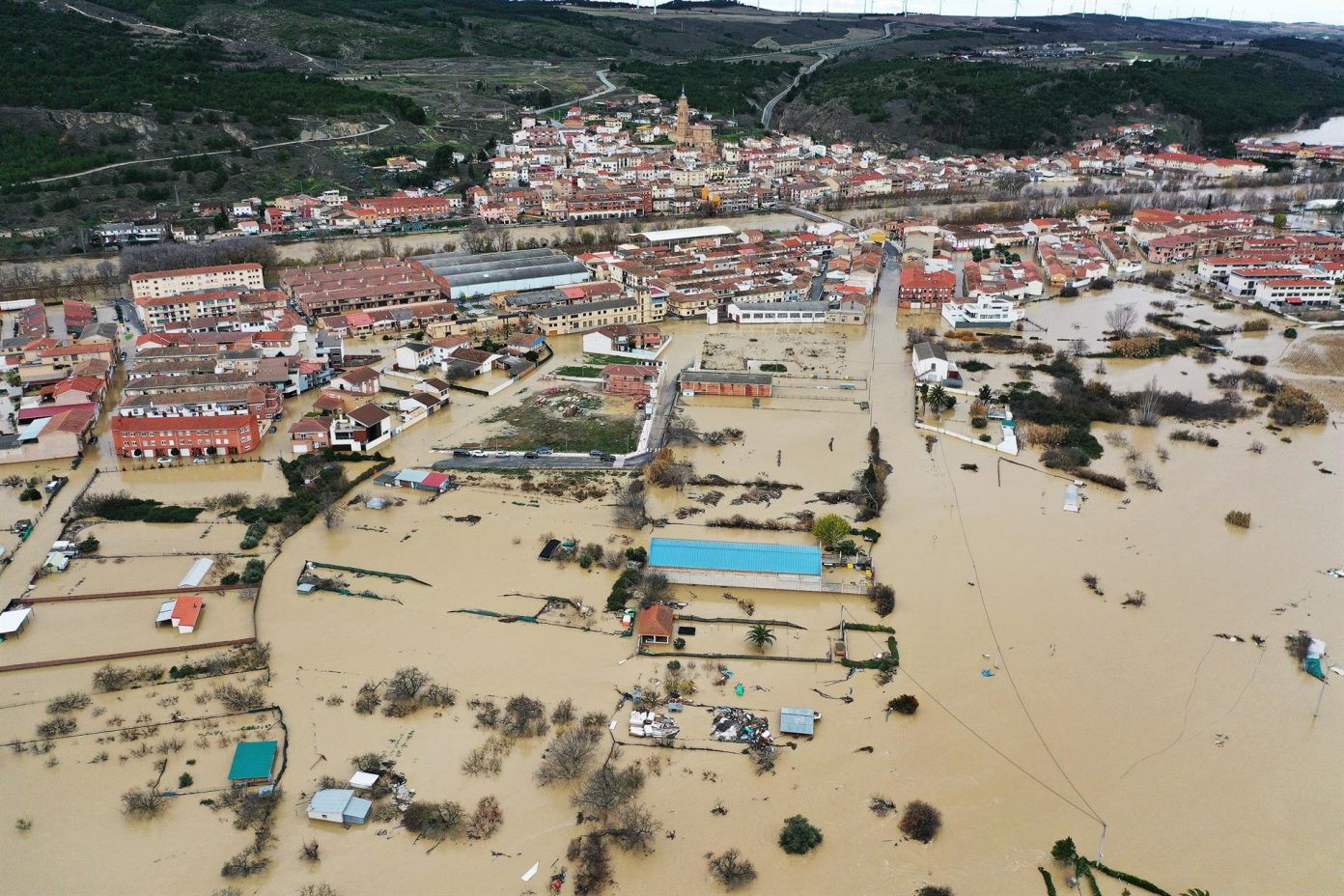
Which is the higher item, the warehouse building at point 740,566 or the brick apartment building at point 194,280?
the brick apartment building at point 194,280

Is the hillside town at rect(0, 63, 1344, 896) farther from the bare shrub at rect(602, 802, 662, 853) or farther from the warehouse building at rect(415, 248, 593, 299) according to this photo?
the warehouse building at rect(415, 248, 593, 299)

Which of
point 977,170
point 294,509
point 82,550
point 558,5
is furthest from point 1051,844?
point 558,5

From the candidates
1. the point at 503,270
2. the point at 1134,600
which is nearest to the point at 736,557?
the point at 1134,600

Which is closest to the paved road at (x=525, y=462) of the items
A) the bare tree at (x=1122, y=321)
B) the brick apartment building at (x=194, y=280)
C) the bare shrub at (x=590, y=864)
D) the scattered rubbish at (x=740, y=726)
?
the scattered rubbish at (x=740, y=726)

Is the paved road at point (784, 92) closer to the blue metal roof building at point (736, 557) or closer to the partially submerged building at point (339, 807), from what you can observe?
the blue metal roof building at point (736, 557)

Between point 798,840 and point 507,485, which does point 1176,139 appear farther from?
point 798,840

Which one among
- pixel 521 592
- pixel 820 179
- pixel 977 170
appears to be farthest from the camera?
pixel 977 170

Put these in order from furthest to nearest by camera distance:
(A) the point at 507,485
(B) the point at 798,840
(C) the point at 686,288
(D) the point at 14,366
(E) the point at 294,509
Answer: (C) the point at 686,288, (D) the point at 14,366, (A) the point at 507,485, (E) the point at 294,509, (B) the point at 798,840

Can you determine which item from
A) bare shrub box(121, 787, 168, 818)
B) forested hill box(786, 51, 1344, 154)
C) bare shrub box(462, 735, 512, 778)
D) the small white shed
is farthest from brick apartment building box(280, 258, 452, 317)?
forested hill box(786, 51, 1344, 154)
